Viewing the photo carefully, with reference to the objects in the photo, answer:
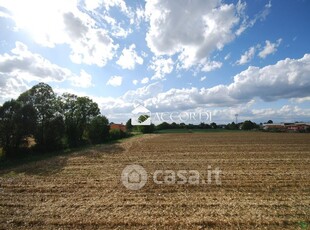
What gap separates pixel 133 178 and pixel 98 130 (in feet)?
104

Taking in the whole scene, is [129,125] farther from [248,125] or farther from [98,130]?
[98,130]

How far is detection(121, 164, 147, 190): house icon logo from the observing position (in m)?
11.2

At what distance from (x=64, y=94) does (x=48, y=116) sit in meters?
10.2

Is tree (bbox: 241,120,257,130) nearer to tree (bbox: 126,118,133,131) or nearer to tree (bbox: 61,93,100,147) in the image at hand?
tree (bbox: 126,118,133,131)

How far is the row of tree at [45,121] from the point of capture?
898 inches

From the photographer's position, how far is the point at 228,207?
8.23 meters

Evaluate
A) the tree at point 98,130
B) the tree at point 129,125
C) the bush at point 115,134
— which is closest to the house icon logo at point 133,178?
the tree at point 98,130

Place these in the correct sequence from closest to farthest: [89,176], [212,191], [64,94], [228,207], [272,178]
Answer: [228,207]
[212,191]
[272,178]
[89,176]
[64,94]

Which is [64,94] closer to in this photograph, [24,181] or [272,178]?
[24,181]

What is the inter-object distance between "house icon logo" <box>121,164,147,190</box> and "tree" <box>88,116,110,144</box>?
27.9 meters

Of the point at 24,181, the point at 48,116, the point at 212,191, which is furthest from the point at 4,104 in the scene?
the point at 212,191

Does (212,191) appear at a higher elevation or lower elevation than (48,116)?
lower

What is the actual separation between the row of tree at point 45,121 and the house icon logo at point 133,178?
13.8 meters

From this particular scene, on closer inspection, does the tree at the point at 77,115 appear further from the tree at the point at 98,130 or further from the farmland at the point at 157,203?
the farmland at the point at 157,203
